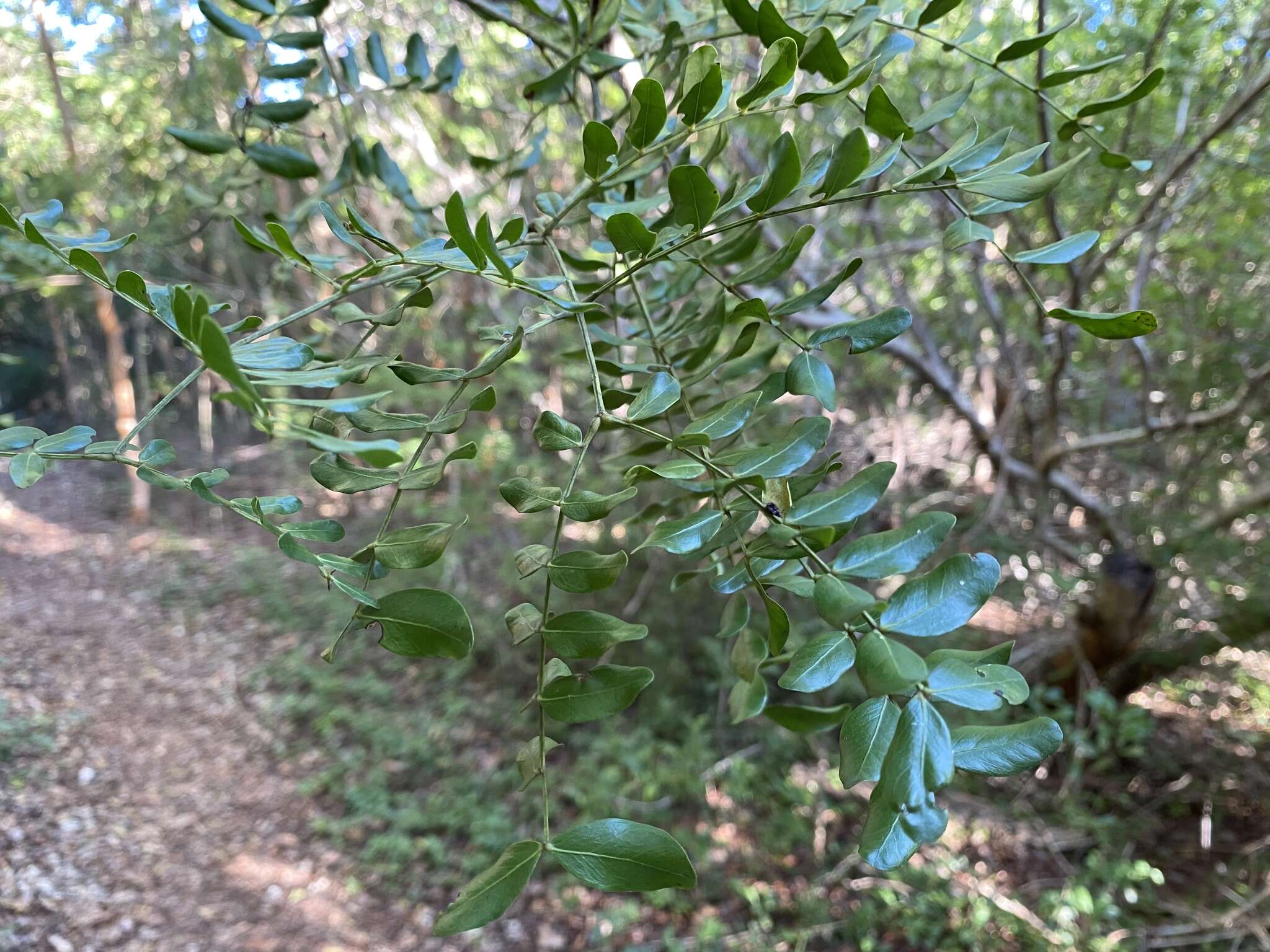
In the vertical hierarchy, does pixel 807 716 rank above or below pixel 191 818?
above

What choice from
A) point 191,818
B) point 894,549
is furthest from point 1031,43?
point 191,818

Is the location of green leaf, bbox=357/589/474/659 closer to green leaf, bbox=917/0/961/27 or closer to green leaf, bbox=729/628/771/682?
green leaf, bbox=729/628/771/682

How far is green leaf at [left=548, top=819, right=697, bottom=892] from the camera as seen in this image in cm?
32

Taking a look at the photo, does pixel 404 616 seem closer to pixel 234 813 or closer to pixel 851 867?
pixel 851 867

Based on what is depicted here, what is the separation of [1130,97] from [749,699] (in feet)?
1.41

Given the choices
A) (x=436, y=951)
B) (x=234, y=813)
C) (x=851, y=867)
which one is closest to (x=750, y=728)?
(x=851, y=867)

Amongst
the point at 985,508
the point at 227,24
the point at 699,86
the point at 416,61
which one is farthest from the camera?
the point at 985,508

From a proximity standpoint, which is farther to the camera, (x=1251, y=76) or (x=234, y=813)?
(x=234, y=813)

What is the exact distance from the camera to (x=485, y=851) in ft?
8.09

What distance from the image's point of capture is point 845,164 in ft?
1.10

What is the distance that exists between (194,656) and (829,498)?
15.1 ft

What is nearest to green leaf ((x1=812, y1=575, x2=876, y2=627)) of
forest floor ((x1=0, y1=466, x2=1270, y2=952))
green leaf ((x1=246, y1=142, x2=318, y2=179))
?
green leaf ((x1=246, y1=142, x2=318, y2=179))

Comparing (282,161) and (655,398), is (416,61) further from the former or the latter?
(655,398)

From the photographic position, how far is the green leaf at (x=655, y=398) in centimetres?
37
